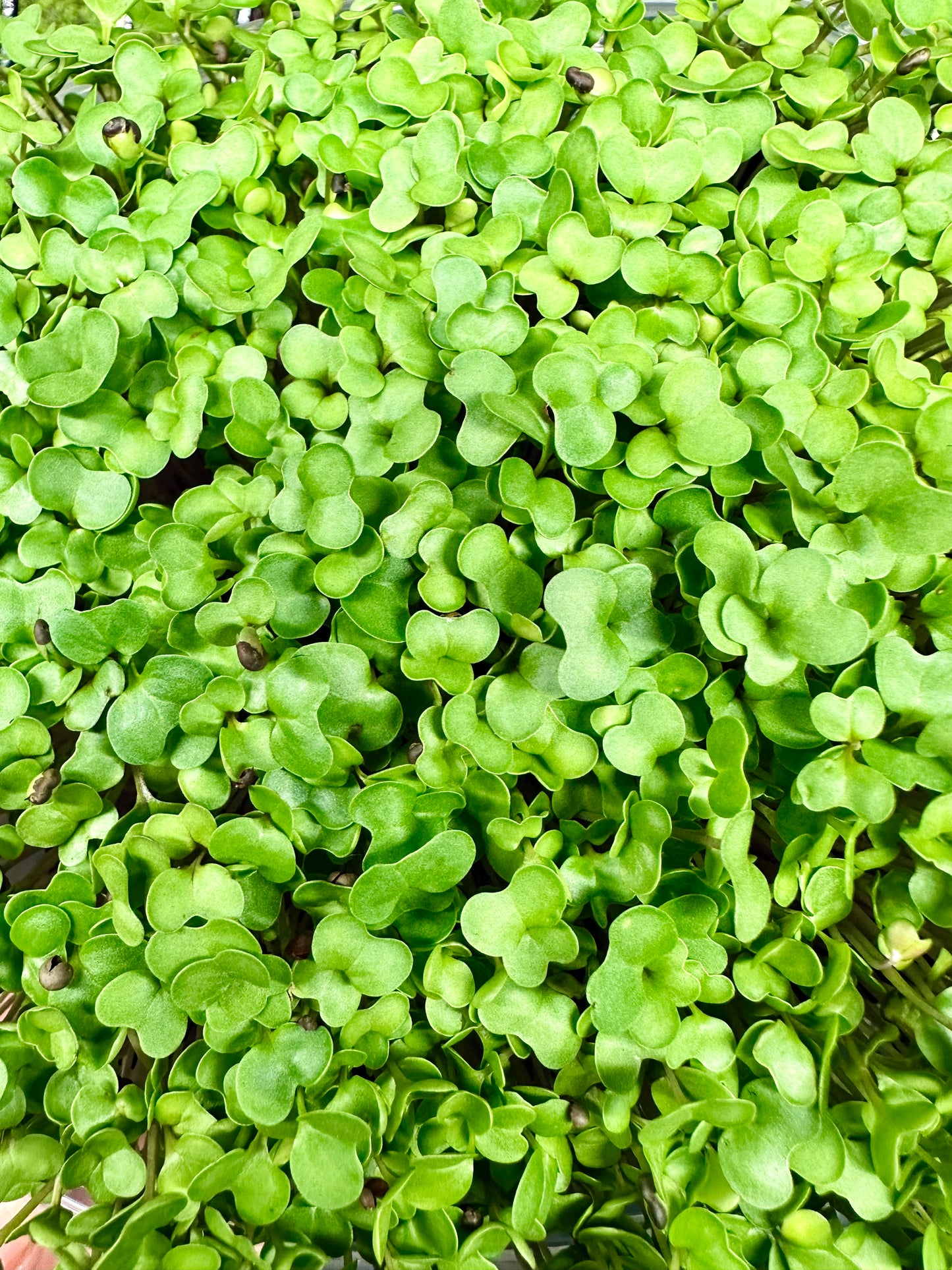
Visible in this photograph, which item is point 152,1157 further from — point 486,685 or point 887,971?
point 887,971

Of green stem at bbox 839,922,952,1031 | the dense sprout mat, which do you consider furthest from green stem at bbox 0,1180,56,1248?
green stem at bbox 839,922,952,1031

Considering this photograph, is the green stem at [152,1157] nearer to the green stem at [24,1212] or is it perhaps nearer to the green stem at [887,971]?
the green stem at [24,1212]

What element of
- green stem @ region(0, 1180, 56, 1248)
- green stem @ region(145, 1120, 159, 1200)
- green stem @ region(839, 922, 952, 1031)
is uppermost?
green stem @ region(839, 922, 952, 1031)

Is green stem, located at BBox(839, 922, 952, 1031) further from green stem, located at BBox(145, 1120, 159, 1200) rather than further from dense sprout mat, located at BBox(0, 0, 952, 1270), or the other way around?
green stem, located at BBox(145, 1120, 159, 1200)

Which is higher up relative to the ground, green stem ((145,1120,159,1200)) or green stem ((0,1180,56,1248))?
green stem ((145,1120,159,1200))

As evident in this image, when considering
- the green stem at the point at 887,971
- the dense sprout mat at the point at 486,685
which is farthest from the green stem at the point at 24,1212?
the green stem at the point at 887,971

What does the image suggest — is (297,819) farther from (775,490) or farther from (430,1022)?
(775,490)

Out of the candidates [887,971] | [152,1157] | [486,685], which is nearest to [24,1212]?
[152,1157]

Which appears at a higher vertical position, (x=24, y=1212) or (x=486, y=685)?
(x=486, y=685)

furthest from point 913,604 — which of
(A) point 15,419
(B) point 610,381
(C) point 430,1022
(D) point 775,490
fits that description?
(A) point 15,419
